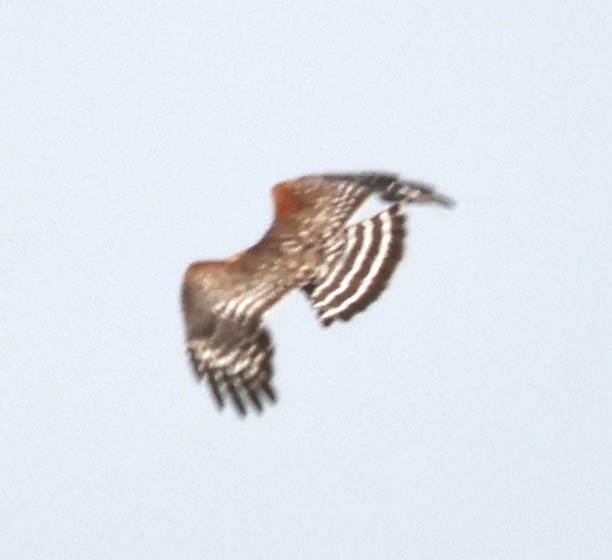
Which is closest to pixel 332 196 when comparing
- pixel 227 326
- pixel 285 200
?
pixel 285 200

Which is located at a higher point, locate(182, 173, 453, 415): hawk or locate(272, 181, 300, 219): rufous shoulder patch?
locate(272, 181, 300, 219): rufous shoulder patch

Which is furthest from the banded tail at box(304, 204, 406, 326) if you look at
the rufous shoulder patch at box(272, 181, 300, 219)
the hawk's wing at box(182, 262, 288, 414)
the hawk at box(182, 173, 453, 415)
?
the hawk's wing at box(182, 262, 288, 414)

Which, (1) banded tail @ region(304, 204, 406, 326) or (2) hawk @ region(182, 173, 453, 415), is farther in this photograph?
(1) banded tail @ region(304, 204, 406, 326)

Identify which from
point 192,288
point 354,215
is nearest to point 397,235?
point 354,215

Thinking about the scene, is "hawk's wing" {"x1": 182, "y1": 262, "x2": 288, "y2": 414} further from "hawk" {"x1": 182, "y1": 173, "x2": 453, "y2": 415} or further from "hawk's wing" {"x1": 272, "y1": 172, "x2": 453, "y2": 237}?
"hawk's wing" {"x1": 272, "y1": 172, "x2": 453, "y2": 237}

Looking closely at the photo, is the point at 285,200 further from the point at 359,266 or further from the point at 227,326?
the point at 227,326

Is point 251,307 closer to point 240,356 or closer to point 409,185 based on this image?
point 240,356

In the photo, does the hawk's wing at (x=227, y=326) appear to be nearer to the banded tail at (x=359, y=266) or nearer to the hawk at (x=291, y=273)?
the hawk at (x=291, y=273)

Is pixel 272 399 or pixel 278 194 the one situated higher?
pixel 278 194
